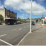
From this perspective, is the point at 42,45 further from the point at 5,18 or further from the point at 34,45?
the point at 5,18

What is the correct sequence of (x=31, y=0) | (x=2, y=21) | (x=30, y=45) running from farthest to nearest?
(x=2, y=21), (x=31, y=0), (x=30, y=45)

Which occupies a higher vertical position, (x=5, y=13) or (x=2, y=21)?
(x=5, y=13)

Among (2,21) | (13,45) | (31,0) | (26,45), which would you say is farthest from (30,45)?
(2,21)

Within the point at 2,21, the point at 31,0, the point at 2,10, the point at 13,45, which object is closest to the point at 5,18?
the point at 2,21

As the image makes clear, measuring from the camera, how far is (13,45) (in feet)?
17.3

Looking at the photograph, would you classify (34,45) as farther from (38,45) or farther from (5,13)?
(5,13)

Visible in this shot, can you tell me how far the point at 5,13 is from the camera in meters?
37.3

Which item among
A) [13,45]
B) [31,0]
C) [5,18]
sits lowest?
[13,45]

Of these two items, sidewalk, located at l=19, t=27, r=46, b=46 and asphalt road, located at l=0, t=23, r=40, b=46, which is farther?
asphalt road, located at l=0, t=23, r=40, b=46

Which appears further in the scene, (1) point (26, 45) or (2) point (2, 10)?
(2) point (2, 10)

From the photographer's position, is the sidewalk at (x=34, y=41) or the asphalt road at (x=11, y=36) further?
the asphalt road at (x=11, y=36)

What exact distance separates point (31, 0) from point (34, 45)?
28.3 feet

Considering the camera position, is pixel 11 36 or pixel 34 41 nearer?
pixel 34 41

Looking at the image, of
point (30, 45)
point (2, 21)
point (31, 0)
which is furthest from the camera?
point (2, 21)
